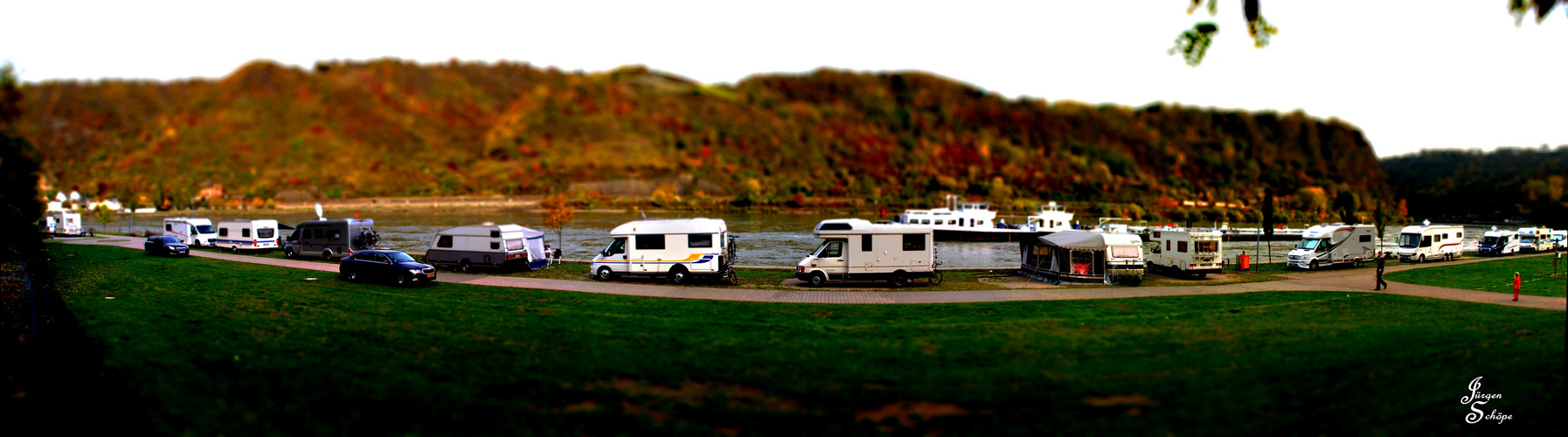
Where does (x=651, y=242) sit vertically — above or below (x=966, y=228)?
below

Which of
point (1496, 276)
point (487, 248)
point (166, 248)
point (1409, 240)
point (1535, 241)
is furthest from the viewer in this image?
point (1535, 241)

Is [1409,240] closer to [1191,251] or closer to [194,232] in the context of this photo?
[1191,251]

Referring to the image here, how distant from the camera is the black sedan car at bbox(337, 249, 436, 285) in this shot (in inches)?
877

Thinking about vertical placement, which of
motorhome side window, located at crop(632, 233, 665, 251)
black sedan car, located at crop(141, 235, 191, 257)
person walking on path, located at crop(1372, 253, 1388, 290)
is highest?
motorhome side window, located at crop(632, 233, 665, 251)

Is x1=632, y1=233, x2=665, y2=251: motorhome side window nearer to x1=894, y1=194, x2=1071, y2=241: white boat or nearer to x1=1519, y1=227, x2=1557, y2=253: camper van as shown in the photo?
x1=894, y1=194, x2=1071, y2=241: white boat

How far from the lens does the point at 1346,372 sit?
10031 millimetres

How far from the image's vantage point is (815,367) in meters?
10.8

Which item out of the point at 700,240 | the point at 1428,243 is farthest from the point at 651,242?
the point at 1428,243

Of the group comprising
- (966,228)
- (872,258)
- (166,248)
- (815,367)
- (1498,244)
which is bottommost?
(815,367)

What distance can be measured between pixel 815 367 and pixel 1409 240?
36.1 m

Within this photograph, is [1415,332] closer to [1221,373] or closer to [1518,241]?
[1221,373]

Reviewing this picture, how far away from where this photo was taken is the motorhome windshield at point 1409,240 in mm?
32250

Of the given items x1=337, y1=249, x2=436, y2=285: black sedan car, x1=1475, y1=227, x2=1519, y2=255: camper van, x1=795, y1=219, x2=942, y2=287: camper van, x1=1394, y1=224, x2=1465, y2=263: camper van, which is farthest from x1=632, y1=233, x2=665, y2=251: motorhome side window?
x1=1475, y1=227, x2=1519, y2=255: camper van

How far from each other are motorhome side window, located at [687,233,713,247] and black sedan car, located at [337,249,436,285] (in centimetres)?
832
